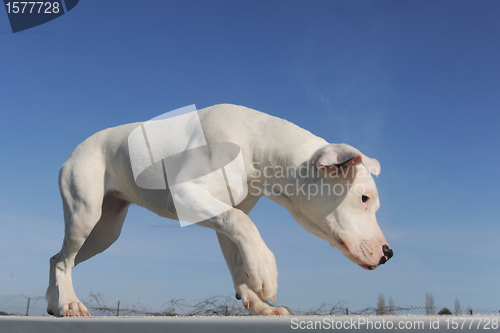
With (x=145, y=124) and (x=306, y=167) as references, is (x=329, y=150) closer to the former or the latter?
(x=306, y=167)

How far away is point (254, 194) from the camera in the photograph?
4.00 m

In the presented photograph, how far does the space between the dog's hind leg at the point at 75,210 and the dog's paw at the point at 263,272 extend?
2.41 meters

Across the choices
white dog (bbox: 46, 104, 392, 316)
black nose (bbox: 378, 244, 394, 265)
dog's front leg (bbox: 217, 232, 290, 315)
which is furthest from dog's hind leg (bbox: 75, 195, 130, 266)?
black nose (bbox: 378, 244, 394, 265)

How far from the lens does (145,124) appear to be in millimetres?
4652

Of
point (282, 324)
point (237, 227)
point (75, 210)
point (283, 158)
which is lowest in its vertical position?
point (282, 324)

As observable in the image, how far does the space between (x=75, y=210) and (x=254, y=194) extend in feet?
6.82

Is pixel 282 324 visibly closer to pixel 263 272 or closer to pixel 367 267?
pixel 263 272

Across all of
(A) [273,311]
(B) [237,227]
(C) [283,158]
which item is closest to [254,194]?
(C) [283,158]

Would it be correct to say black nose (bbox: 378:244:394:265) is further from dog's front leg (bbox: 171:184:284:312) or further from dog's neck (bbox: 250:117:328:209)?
dog's front leg (bbox: 171:184:284:312)

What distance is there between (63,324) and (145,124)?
2529mm

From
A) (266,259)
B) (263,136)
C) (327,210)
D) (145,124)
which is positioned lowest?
(266,259)

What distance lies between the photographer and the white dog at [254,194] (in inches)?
122

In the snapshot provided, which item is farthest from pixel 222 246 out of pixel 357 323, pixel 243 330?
pixel 357 323

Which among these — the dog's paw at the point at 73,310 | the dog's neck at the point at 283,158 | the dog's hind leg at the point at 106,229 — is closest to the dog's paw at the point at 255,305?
the dog's neck at the point at 283,158
